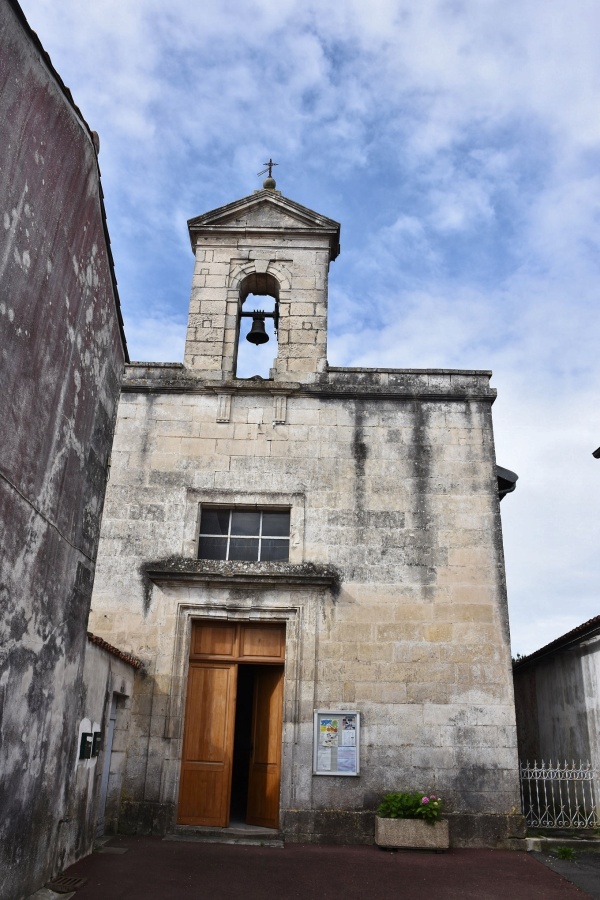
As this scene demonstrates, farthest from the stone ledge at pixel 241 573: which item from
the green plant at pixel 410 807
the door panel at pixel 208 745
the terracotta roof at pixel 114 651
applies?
the green plant at pixel 410 807

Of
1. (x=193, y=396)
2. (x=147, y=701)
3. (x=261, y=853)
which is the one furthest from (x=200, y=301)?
(x=261, y=853)

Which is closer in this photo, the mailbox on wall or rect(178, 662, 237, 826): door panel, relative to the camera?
the mailbox on wall

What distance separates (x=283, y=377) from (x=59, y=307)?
5.13 meters

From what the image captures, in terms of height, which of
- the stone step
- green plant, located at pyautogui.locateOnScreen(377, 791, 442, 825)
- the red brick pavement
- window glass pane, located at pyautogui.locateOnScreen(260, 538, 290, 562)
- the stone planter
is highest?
window glass pane, located at pyautogui.locateOnScreen(260, 538, 290, 562)

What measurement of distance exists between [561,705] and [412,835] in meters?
3.81

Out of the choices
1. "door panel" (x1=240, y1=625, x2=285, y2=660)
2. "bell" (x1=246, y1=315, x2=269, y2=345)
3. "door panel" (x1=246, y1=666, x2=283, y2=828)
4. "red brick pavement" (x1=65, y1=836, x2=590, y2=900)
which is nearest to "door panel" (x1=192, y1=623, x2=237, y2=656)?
"door panel" (x1=240, y1=625, x2=285, y2=660)

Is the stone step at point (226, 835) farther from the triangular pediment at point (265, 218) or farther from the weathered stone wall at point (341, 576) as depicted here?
the triangular pediment at point (265, 218)

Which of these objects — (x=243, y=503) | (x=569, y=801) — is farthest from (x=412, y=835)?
(x=243, y=503)

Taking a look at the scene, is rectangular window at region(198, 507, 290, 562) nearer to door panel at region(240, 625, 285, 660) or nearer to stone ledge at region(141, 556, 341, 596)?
stone ledge at region(141, 556, 341, 596)

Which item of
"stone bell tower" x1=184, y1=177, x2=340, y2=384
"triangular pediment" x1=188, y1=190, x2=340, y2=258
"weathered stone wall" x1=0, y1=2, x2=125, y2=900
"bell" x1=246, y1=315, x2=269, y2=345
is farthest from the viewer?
"triangular pediment" x1=188, y1=190, x2=340, y2=258

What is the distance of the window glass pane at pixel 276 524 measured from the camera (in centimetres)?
966

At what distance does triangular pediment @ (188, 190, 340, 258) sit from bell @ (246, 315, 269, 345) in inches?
56.8

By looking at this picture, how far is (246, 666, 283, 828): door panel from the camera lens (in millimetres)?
8781

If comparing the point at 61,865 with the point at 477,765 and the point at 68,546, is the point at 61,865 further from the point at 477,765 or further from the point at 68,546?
the point at 477,765
